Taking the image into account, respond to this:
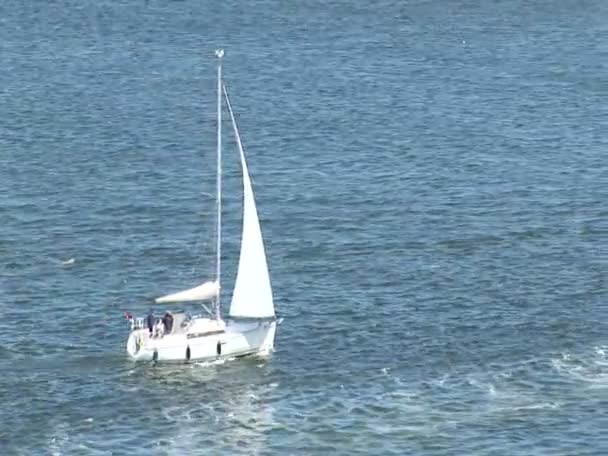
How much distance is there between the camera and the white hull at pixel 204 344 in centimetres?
14838

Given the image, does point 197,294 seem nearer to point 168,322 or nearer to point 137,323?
point 168,322

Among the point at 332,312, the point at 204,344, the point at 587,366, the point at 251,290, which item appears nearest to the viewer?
the point at 587,366

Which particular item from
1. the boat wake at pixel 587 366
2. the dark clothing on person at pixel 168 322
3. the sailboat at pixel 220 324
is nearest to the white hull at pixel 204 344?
the sailboat at pixel 220 324

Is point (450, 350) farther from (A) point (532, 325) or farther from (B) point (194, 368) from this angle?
(B) point (194, 368)

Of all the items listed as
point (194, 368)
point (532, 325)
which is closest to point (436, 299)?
point (532, 325)

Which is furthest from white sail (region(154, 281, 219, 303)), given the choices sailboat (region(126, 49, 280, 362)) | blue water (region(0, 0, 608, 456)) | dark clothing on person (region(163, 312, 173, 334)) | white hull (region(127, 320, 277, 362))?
blue water (region(0, 0, 608, 456))

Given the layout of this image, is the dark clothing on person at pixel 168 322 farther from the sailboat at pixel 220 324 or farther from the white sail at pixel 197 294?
the white sail at pixel 197 294

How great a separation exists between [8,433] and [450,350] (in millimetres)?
34572

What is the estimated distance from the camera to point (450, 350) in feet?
A: 499

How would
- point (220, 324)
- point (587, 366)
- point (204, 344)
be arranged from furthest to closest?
point (220, 324), point (204, 344), point (587, 366)

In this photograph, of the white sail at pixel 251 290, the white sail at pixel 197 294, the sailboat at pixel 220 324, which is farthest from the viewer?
the white sail at pixel 251 290

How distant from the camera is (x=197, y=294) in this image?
153 meters

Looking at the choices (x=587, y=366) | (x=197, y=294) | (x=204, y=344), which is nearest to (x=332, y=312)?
(x=197, y=294)

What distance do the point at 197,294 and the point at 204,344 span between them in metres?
5.20
